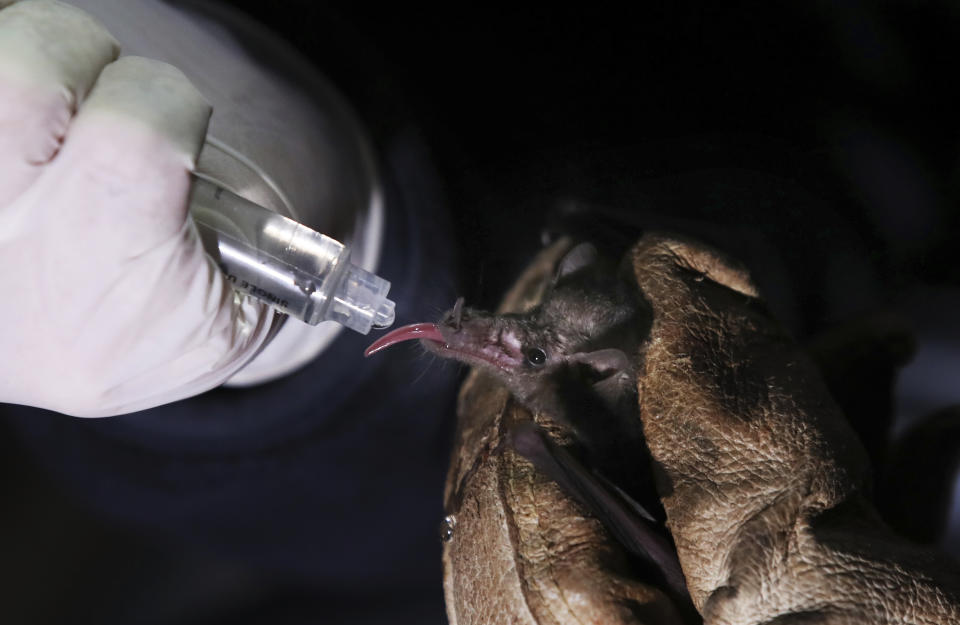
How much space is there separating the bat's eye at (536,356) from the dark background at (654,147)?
428mm

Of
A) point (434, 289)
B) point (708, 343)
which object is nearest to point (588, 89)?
point (434, 289)

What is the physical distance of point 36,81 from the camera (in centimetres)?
81

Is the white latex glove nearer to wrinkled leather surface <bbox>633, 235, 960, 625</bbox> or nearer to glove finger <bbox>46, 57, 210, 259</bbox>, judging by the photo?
glove finger <bbox>46, 57, 210, 259</bbox>

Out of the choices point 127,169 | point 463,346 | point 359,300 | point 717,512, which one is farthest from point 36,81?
point 717,512

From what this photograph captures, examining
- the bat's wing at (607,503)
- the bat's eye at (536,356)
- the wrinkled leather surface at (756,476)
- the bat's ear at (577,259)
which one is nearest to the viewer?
the wrinkled leather surface at (756,476)

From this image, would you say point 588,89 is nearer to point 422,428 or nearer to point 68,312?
point 422,428

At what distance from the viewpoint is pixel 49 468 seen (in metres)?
1.92

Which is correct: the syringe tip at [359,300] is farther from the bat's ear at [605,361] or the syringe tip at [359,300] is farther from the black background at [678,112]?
the black background at [678,112]

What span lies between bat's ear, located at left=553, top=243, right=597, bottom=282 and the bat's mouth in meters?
0.23

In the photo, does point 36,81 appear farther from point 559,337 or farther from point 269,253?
point 559,337

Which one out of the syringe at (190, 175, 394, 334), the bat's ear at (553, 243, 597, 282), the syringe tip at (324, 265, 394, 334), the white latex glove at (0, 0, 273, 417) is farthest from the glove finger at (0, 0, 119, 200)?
the bat's ear at (553, 243, 597, 282)

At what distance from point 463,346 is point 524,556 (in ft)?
1.85

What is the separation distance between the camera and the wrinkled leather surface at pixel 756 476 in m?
0.79

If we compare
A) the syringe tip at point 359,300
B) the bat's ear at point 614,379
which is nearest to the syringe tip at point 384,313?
the syringe tip at point 359,300
